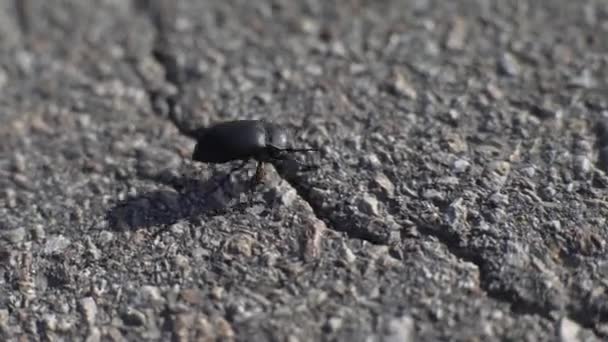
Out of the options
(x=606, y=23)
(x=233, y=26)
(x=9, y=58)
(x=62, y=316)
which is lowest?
(x=62, y=316)

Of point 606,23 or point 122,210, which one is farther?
point 606,23

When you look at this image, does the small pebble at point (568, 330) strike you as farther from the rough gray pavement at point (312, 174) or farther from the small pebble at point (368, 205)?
the small pebble at point (368, 205)

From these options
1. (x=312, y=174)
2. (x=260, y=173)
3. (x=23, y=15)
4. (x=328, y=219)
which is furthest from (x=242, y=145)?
(x=23, y=15)

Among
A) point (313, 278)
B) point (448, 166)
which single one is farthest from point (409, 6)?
point (313, 278)

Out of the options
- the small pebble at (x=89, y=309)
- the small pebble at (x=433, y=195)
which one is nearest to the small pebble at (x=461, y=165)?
the small pebble at (x=433, y=195)

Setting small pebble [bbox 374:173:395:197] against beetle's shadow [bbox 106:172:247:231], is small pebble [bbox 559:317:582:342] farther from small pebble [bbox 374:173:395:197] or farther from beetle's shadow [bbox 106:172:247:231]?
beetle's shadow [bbox 106:172:247:231]

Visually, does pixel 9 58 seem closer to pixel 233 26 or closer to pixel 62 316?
pixel 233 26

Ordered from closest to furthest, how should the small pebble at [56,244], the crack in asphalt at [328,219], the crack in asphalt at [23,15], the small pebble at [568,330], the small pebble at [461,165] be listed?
the small pebble at [568,330], the crack in asphalt at [328,219], the small pebble at [56,244], the small pebble at [461,165], the crack in asphalt at [23,15]
